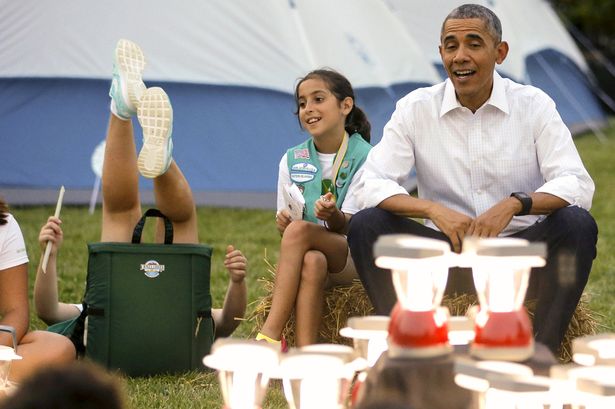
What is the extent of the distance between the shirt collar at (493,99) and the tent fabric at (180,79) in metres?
4.04

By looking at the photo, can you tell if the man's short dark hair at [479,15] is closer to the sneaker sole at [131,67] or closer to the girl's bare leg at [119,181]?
the sneaker sole at [131,67]

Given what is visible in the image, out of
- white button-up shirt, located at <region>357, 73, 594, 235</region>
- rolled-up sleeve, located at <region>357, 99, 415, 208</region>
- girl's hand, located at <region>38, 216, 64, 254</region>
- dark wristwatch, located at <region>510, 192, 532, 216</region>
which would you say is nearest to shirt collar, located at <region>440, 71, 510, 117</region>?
white button-up shirt, located at <region>357, 73, 594, 235</region>

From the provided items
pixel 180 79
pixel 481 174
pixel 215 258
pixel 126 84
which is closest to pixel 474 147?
pixel 481 174

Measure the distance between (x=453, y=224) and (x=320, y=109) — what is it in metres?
0.86

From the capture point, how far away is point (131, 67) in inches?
152

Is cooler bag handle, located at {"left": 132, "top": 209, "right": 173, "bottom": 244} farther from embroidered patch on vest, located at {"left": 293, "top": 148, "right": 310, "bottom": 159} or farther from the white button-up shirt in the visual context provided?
the white button-up shirt

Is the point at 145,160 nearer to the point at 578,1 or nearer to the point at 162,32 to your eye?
the point at 162,32

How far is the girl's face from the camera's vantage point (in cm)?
390

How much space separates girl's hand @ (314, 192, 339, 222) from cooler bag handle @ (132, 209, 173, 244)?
21.5 inches

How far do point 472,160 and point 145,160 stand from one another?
1014mm

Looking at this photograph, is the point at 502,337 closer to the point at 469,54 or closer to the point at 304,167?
the point at 469,54

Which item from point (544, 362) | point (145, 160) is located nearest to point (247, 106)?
point (145, 160)

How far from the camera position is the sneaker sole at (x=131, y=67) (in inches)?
146

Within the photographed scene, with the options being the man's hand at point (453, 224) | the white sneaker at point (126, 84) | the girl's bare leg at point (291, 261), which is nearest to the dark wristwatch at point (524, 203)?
the man's hand at point (453, 224)
